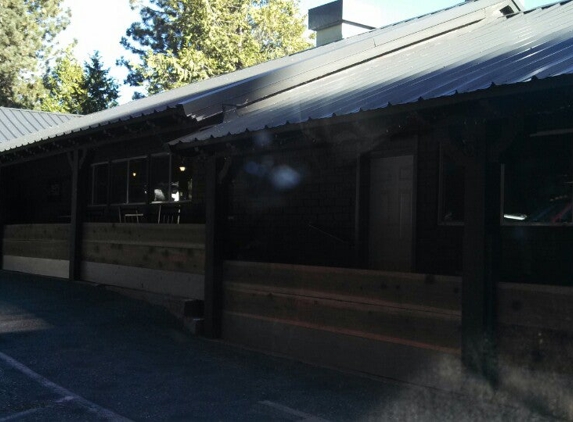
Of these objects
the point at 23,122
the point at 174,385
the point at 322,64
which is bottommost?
the point at 174,385

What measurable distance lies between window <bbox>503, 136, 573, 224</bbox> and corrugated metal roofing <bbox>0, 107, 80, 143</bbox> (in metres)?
17.3

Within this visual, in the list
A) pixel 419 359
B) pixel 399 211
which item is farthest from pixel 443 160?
pixel 419 359

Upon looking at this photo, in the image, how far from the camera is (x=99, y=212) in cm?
1673

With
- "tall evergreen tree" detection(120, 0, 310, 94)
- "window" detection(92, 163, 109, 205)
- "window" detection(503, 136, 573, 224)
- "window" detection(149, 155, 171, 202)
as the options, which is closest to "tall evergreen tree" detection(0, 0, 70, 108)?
"tall evergreen tree" detection(120, 0, 310, 94)

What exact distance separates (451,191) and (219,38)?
29.5 meters

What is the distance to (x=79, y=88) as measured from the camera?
46.2 metres

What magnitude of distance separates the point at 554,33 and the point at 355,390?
466 cm

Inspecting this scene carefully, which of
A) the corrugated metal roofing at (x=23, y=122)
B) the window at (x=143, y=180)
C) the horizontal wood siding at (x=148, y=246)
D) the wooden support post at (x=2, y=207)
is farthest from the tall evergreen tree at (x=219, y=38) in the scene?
the horizontal wood siding at (x=148, y=246)

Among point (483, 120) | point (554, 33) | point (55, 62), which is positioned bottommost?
point (483, 120)

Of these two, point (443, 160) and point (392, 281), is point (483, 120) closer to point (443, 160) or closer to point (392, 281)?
point (392, 281)

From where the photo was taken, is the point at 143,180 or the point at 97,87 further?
the point at 97,87

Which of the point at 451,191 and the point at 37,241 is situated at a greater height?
the point at 451,191

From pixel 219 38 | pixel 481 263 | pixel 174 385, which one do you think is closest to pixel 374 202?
pixel 481 263

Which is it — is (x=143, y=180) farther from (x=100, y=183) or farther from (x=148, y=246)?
(x=148, y=246)
